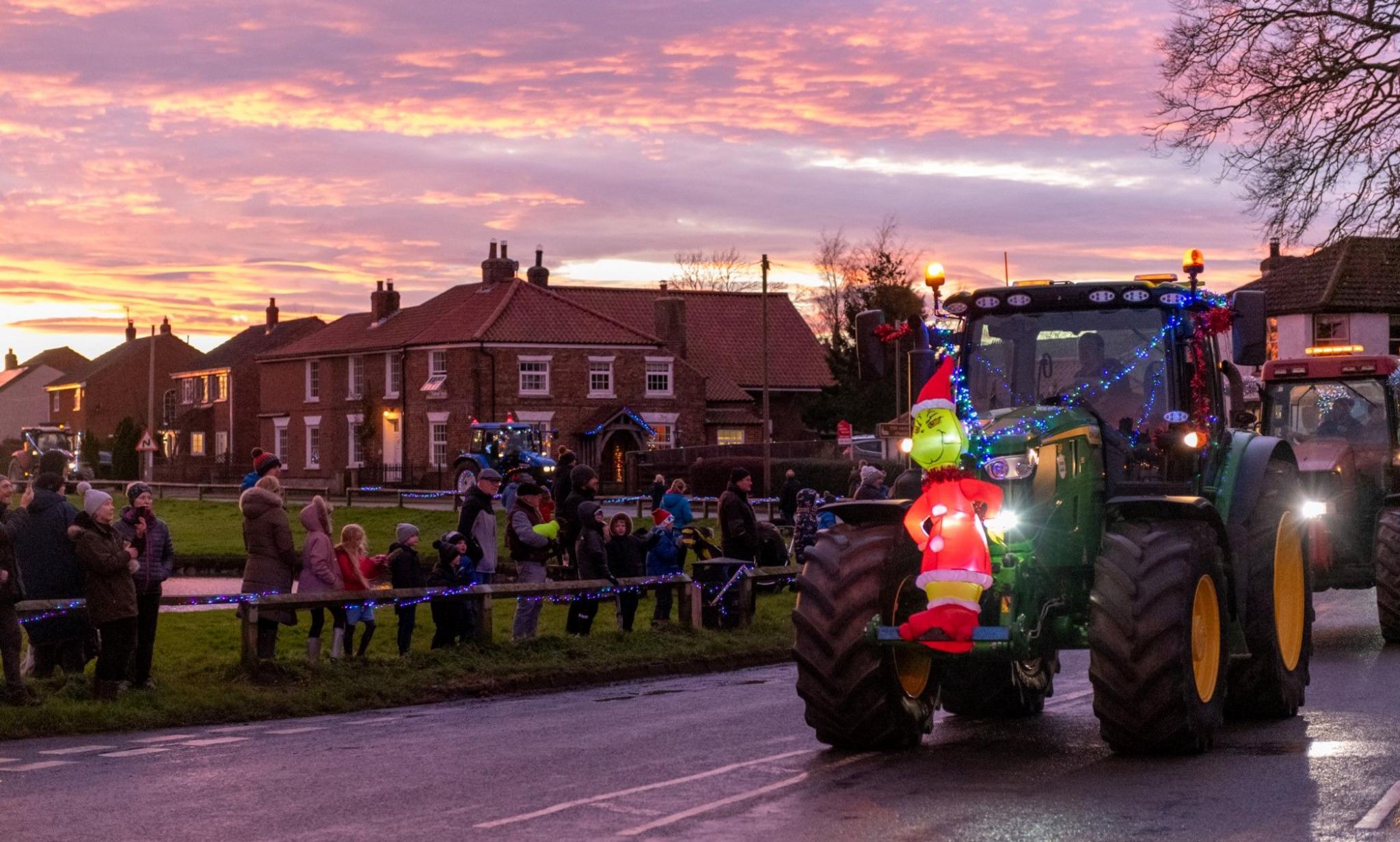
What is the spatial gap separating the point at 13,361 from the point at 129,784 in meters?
176

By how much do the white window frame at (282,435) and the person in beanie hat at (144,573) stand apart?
6953 centimetres

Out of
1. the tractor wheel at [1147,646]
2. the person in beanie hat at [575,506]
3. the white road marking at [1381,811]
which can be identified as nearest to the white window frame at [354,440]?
the person in beanie hat at [575,506]

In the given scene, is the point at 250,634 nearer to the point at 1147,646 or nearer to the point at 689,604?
the point at 689,604

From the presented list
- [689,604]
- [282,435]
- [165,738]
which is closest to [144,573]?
[165,738]

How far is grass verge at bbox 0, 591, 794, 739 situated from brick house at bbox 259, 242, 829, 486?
46.4 meters

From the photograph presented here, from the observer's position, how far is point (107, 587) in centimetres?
1527

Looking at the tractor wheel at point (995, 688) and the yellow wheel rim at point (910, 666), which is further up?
the yellow wheel rim at point (910, 666)

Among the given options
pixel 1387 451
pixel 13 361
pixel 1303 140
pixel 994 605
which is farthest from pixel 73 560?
pixel 13 361

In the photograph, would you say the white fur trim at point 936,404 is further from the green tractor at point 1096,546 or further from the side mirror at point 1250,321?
the side mirror at point 1250,321

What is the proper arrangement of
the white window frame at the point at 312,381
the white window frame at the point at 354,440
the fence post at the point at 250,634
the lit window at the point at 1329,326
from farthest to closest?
1. the white window frame at the point at 312,381
2. the white window frame at the point at 354,440
3. the lit window at the point at 1329,326
4. the fence post at the point at 250,634

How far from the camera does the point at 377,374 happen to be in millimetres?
77562

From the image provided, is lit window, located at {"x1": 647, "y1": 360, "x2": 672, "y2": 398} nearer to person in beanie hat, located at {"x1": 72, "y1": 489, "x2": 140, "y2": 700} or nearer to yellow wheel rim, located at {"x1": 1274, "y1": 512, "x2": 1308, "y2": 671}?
person in beanie hat, located at {"x1": 72, "y1": 489, "x2": 140, "y2": 700}

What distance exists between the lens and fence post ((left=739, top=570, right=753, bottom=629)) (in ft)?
73.7

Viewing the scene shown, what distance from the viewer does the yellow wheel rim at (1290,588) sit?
14297 millimetres
